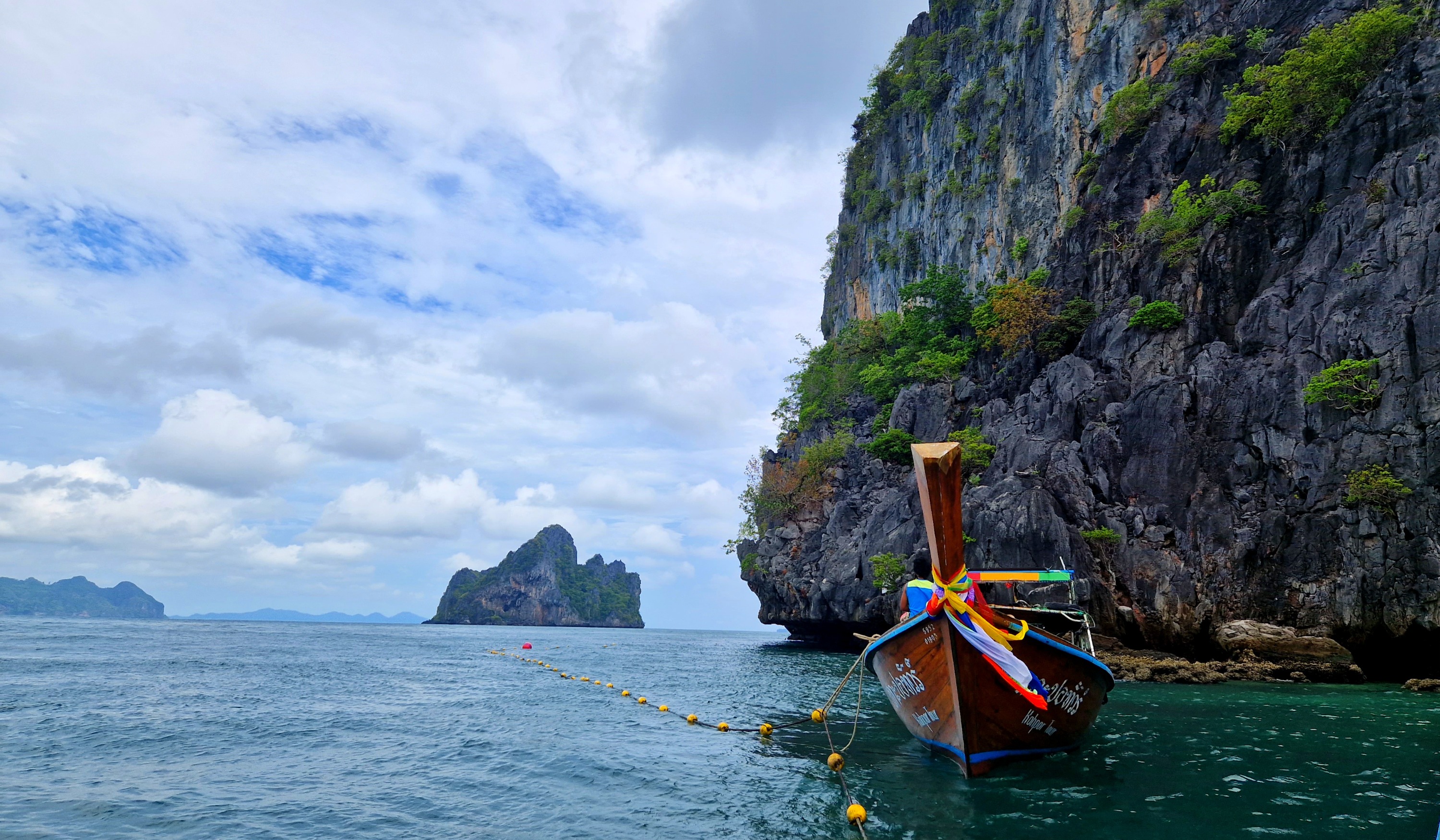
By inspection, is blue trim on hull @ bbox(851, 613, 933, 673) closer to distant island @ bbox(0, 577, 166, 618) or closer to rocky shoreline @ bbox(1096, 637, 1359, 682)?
rocky shoreline @ bbox(1096, 637, 1359, 682)

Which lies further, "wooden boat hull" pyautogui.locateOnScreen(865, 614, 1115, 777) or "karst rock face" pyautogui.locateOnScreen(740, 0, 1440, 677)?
"karst rock face" pyautogui.locateOnScreen(740, 0, 1440, 677)

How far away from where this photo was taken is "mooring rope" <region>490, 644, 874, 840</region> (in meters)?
9.69

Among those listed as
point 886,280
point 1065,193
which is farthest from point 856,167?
point 1065,193

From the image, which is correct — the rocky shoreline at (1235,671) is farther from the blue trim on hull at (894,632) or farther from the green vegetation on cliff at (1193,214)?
the green vegetation on cliff at (1193,214)

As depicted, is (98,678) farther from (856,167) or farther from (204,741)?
(856,167)

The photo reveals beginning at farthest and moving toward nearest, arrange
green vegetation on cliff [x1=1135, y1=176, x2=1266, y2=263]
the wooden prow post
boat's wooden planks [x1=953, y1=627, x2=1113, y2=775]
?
1. green vegetation on cliff [x1=1135, y1=176, x2=1266, y2=263]
2. boat's wooden planks [x1=953, y1=627, x2=1113, y2=775]
3. the wooden prow post

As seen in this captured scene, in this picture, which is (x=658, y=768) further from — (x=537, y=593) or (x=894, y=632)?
(x=537, y=593)

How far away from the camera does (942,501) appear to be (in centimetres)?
1101

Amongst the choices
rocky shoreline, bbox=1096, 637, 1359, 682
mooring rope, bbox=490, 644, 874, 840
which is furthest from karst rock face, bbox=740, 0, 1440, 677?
mooring rope, bbox=490, 644, 874, 840

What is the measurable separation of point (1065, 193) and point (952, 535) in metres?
39.5

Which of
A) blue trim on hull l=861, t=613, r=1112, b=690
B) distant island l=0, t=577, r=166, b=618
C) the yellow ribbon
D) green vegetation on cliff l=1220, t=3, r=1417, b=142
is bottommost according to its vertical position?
distant island l=0, t=577, r=166, b=618

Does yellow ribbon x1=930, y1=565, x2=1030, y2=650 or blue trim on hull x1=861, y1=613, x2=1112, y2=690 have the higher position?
yellow ribbon x1=930, y1=565, x2=1030, y2=650

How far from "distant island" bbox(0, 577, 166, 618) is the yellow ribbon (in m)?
217

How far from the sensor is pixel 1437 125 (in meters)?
26.1
